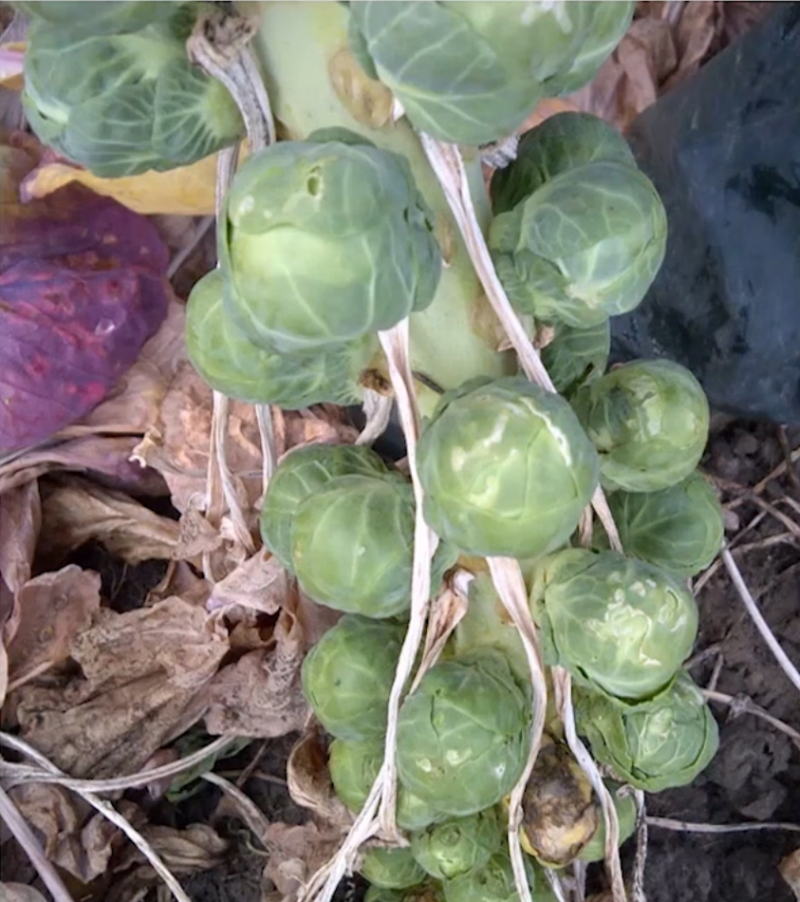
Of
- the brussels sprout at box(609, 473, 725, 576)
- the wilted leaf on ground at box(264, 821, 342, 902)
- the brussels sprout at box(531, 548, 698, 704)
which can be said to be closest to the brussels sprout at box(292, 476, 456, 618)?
the brussels sprout at box(531, 548, 698, 704)

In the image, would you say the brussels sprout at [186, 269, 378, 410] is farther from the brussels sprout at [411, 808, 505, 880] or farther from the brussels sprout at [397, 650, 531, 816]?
the brussels sprout at [411, 808, 505, 880]

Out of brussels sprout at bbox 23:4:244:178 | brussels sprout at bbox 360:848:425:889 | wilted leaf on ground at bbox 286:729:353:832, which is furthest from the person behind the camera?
wilted leaf on ground at bbox 286:729:353:832

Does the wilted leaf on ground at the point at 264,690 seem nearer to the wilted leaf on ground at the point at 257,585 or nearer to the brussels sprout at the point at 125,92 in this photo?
the wilted leaf on ground at the point at 257,585

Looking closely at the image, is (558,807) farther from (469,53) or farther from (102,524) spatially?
(102,524)

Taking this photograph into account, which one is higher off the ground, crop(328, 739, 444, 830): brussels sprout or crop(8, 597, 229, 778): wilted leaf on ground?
crop(328, 739, 444, 830): brussels sprout

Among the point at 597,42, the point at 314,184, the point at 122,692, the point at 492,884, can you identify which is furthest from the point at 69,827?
the point at 597,42
